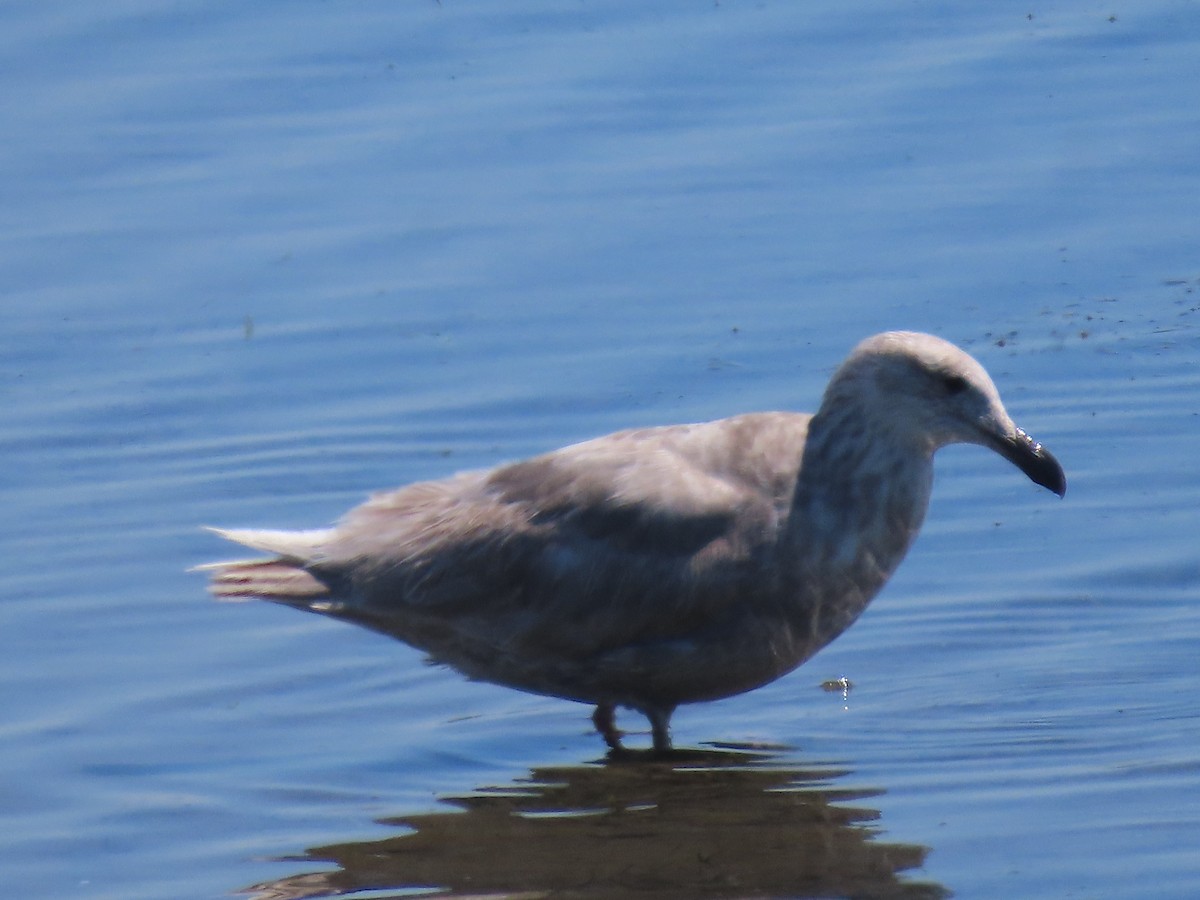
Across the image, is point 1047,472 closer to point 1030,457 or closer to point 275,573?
point 1030,457

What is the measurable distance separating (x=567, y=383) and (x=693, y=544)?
2.70m

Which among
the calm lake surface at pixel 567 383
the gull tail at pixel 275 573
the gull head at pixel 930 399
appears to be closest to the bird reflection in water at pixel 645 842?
the calm lake surface at pixel 567 383

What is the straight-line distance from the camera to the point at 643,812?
7.03 m

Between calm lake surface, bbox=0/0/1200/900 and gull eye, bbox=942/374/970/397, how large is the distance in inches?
39.5

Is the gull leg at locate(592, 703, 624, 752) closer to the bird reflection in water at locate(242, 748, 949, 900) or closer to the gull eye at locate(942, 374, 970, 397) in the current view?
the bird reflection in water at locate(242, 748, 949, 900)

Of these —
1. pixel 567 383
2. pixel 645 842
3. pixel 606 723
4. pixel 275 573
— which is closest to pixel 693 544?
pixel 606 723

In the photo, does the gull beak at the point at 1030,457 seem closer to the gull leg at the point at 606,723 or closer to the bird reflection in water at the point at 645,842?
the bird reflection in water at the point at 645,842

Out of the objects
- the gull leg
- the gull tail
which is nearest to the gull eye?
the gull leg

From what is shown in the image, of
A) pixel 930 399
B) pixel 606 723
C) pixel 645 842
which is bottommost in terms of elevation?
pixel 645 842

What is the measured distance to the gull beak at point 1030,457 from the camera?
7281 mm

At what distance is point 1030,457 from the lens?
23.9 feet

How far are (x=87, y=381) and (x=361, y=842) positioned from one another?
3.77 metres

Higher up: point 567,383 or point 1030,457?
point 567,383

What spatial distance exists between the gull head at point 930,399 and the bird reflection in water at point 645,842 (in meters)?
1.06
